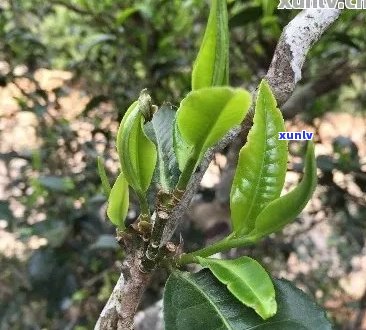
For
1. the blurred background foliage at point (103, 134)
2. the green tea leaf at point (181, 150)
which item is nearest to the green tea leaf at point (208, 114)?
the green tea leaf at point (181, 150)

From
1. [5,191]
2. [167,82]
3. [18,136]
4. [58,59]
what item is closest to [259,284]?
[167,82]

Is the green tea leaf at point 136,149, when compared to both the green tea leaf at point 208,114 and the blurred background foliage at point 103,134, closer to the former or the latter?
the green tea leaf at point 208,114

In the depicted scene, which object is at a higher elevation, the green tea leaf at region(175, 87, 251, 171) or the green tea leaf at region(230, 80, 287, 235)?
the green tea leaf at region(175, 87, 251, 171)

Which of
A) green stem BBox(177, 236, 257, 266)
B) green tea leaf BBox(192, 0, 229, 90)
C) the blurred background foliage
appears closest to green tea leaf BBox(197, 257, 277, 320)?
green stem BBox(177, 236, 257, 266)

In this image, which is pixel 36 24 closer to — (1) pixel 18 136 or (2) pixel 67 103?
(2) pixel 67 103

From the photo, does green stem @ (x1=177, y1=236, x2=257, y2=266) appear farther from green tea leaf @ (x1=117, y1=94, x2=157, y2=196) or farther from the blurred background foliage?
the blurred background foliage
